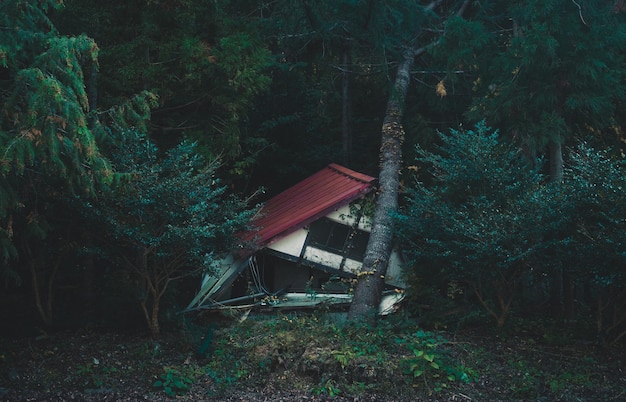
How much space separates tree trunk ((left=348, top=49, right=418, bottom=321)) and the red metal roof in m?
0.53

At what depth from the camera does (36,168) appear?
11078mm

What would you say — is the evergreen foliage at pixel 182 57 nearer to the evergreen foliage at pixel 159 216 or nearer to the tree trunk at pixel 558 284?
the evergreen foliage at pixel 159 216

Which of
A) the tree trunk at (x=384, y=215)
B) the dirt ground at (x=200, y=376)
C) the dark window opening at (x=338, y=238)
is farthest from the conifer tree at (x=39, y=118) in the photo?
the tree trunk at (x=384, y=215)

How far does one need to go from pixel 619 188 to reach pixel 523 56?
4.04 metres

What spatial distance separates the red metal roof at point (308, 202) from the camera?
592 inches

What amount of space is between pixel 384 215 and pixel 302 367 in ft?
16.1

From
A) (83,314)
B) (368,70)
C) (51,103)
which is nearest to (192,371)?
(83,314)

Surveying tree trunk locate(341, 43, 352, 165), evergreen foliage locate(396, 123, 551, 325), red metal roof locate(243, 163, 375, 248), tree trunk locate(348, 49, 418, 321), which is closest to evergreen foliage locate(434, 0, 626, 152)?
evergreen foliage locate(396, 123, 551, 325)

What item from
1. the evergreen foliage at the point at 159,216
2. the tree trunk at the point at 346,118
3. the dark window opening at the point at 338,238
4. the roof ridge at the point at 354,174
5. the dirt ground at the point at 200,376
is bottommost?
the dirt ground at the point at 200,376

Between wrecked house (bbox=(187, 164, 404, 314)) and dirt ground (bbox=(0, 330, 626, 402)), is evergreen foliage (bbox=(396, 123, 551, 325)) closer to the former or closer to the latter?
dirt ground (bbox=(0, 330, 626, 402))

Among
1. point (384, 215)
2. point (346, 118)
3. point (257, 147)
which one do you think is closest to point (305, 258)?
point (384, 215)

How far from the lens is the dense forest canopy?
10461 mm

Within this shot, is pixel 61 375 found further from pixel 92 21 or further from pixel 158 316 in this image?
pixel 92 21

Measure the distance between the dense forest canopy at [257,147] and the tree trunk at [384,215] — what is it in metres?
0.23
